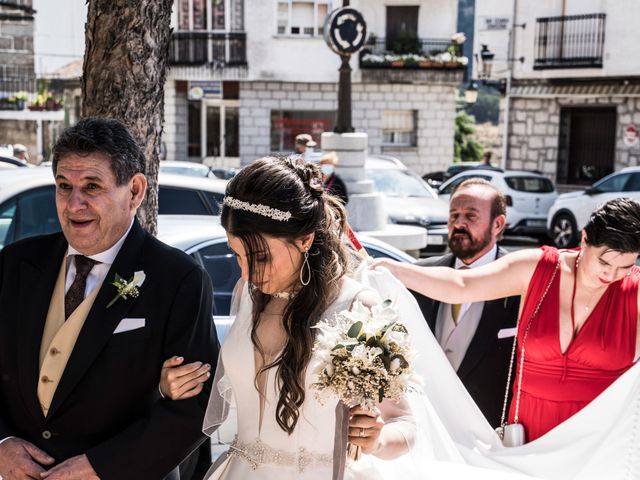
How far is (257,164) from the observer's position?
9.53 ft

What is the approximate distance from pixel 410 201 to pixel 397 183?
928 mm

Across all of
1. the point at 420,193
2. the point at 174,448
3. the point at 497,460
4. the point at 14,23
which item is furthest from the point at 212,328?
the point at 14,23

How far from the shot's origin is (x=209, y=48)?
1261 inches

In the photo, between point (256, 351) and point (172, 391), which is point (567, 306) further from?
point (172, 391)

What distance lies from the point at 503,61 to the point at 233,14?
33.3 feet

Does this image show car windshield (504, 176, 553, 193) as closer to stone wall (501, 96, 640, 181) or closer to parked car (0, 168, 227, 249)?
stone wall (501, 96, 640, 181)

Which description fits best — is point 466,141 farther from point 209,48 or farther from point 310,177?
point 310,177

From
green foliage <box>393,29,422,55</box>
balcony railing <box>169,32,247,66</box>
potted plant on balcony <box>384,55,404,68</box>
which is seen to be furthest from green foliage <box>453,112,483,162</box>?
balcony railing <box>169,32,247,66</box>

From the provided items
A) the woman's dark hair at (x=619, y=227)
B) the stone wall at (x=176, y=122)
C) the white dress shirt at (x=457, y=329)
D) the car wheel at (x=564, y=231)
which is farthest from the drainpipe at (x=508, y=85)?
the woman's dark hair at (x=619, y=227)

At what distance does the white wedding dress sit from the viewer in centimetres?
282

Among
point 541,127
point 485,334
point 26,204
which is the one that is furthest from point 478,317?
point 541,127

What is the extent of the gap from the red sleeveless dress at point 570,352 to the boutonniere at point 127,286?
1.78 m

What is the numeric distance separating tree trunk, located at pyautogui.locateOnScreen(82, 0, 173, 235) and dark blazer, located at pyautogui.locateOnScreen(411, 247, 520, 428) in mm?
1910

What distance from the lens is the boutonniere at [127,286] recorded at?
2932 millimetres
